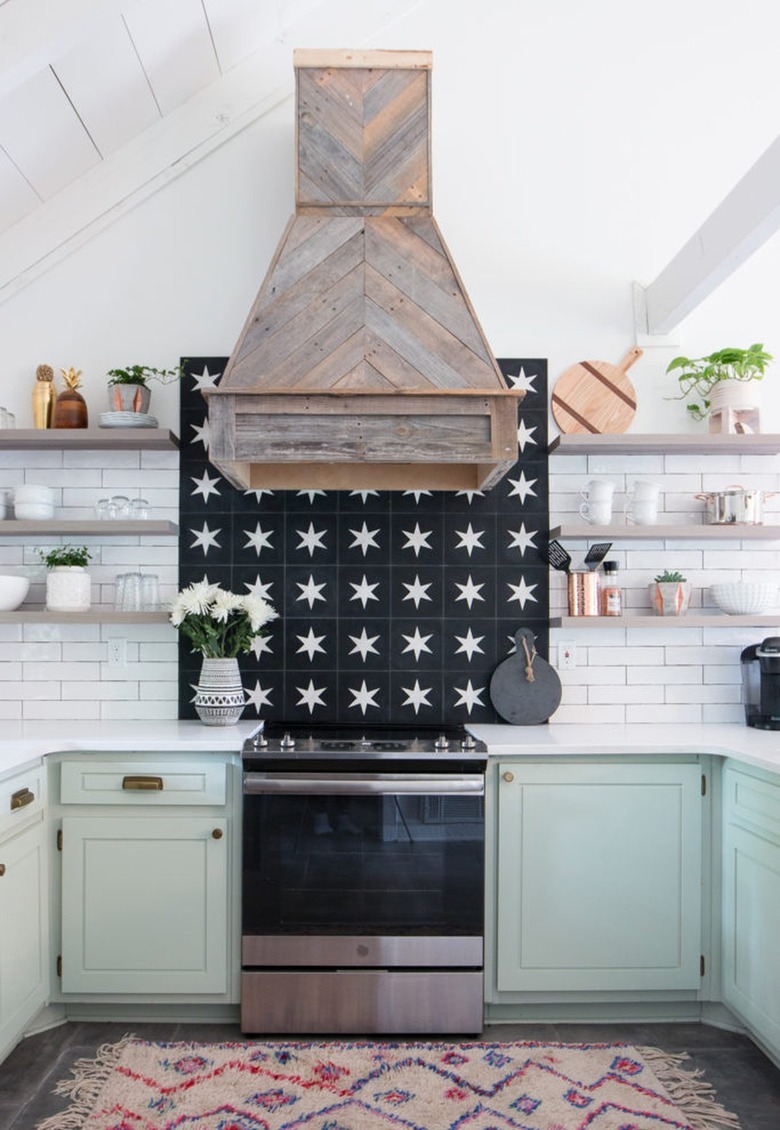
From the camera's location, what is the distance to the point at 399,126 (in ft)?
10.0

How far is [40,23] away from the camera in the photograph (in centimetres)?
241

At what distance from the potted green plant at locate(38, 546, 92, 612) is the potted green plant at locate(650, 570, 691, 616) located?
212cm

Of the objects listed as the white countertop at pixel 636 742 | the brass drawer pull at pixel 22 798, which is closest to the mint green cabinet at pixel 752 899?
the white countertop at pixel 636 742

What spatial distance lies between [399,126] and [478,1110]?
301 cm

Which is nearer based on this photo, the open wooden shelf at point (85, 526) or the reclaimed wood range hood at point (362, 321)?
the reclaimed wood range hood at point (362, 321)

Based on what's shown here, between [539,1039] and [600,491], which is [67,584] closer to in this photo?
[600,491]

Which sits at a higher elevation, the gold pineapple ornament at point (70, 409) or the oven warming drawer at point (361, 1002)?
the gold pineapple ornament at point (70, 409)

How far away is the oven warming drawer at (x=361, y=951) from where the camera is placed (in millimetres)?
2750

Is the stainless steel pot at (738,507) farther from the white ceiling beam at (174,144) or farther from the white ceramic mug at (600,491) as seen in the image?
the white ceiling beam at (174,144)

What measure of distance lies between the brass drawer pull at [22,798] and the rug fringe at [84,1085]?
30.1 inches

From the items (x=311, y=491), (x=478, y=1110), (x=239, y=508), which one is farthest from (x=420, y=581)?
(x=478, y=1110)

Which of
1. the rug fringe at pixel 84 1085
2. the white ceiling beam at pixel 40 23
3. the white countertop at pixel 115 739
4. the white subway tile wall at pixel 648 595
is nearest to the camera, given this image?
the rug fringe at pixel 84 1085

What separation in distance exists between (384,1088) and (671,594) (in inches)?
74.7

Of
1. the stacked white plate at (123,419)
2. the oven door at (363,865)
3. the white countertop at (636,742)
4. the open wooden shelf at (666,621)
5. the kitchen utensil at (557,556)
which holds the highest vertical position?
the stacked white plate at (123,419)
